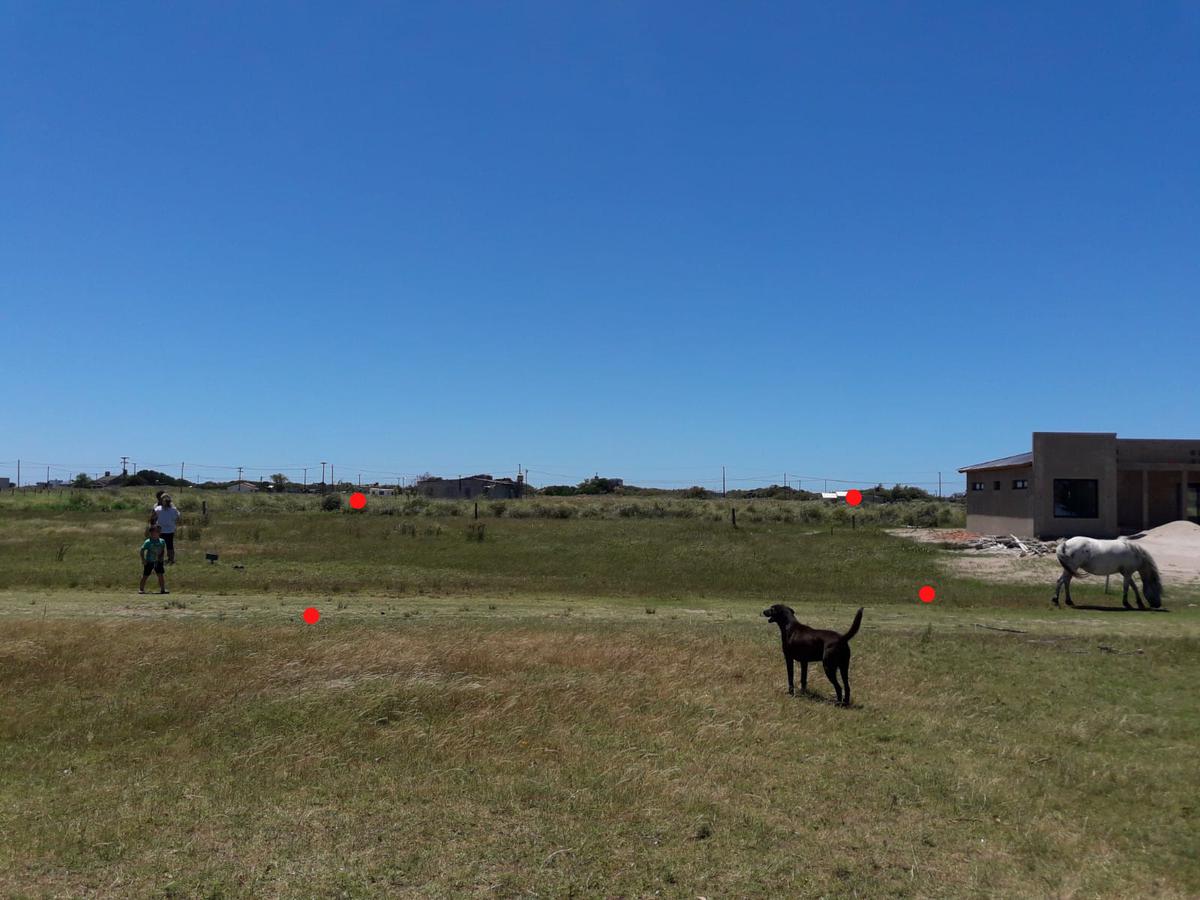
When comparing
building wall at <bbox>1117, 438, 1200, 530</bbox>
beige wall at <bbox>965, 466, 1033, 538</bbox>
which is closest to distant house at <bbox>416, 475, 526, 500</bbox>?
beige wall at <bbox>965, 466, 1033, 538</bbox>

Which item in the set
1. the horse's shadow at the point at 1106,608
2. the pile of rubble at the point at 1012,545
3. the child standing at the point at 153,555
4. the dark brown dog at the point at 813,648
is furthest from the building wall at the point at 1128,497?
the child standing at the point at 153,555

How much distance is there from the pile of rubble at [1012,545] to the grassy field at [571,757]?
18004 millimetres

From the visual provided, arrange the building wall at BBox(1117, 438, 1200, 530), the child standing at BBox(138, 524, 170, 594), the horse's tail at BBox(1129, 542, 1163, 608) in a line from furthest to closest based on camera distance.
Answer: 1. the building wall at BBox(1117, 438, 1200, 530)
2. the horse's tail at BBox(1129, 542, 1163, 608)
3. the child standing at BBox(138, 524, 170, 594)

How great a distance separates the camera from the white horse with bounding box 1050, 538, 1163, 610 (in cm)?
2473

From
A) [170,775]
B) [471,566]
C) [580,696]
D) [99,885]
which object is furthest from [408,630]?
[471,566]

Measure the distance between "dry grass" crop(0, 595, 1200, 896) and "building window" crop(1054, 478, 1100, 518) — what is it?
89.2ft

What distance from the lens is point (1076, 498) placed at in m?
39.8

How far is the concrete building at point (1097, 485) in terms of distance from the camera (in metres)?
39.4

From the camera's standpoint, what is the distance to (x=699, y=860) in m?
6.61

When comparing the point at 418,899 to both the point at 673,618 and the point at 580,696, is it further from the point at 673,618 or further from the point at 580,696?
the point at 673,618

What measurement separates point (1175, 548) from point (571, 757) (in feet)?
113

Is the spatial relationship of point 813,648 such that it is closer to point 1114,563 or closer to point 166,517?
point 166,517

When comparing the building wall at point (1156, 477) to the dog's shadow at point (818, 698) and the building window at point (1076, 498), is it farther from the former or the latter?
the dog's shadow at point (818, 698)

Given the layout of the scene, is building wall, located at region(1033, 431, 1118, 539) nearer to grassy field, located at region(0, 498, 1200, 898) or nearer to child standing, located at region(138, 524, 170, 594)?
grassy field, located at region(0, 498, 1200, 898)
